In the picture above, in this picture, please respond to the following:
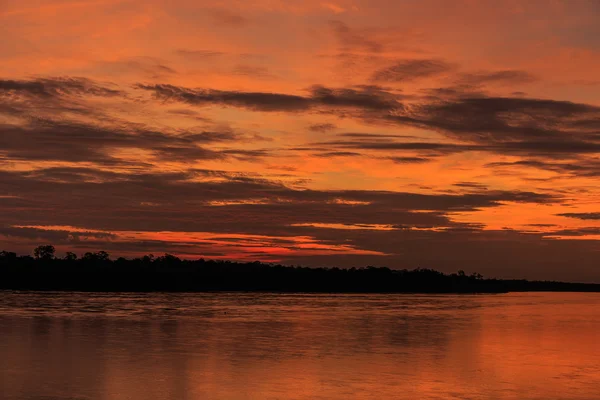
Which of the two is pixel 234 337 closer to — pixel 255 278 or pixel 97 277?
pixel 97 277

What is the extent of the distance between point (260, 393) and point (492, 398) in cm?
552

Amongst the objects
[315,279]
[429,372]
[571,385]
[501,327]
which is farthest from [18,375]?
[315,279]

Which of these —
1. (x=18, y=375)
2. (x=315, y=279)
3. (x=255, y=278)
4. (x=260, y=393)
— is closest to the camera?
(x=260, y=393)

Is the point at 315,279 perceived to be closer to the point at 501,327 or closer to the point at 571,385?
the point at 501,327

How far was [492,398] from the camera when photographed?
18531 millimetres

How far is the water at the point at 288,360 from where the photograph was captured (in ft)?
62.4

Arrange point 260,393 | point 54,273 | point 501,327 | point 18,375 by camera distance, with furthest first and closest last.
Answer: point 54,273 → point 501,327 → point 18,375 → point 260,393

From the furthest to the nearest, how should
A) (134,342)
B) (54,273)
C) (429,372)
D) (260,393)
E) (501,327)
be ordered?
(54,273), (501,327), (134,342), (429,372), (260,393)

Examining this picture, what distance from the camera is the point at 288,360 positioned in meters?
24.5

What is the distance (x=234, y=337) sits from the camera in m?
31.8

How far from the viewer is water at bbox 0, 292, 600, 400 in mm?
19016

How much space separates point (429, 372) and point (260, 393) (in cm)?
631

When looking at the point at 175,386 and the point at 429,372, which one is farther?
the point at 429,372

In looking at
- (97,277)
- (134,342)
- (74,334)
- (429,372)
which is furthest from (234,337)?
(97,277)
